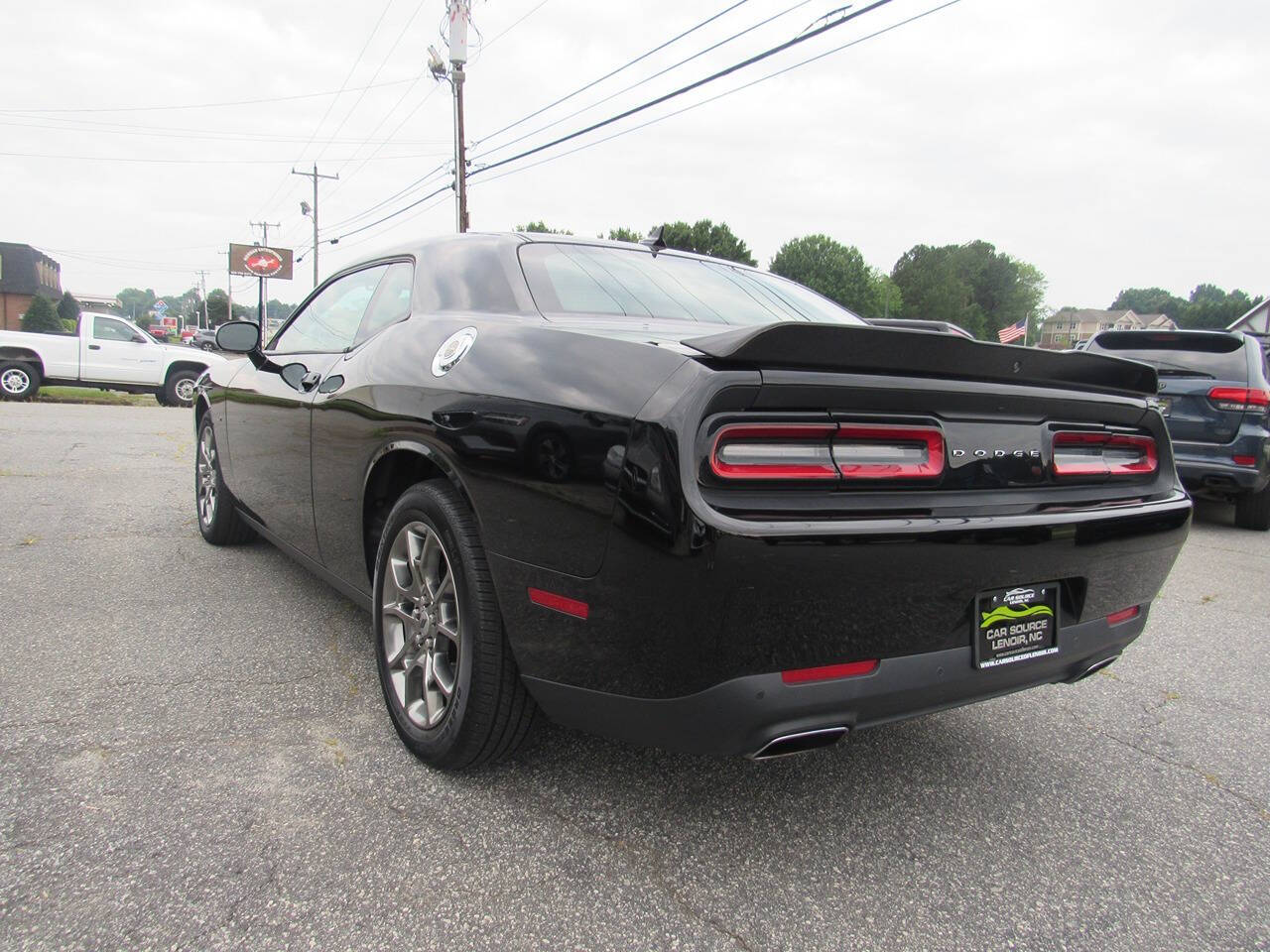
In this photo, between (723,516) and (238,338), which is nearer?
(723,516)

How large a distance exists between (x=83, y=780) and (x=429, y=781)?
865mm

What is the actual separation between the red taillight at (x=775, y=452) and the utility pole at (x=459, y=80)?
22.4m

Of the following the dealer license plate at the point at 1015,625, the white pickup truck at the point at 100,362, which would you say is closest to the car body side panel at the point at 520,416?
the dealer license plate at the point at 1015,625

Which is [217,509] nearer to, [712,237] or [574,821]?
[574,821]

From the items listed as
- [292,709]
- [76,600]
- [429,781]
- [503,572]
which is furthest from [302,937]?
[76,600]

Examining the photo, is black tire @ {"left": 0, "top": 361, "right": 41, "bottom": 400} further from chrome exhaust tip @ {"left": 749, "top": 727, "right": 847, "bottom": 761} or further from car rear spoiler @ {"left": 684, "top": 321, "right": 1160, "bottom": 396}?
chrome exhaust tip @ {"left": 749, "top": 727, "right": 847, "bottom": 761}

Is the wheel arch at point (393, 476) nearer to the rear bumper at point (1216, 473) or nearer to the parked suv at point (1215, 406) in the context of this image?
the parked suv at point (1215, 406)

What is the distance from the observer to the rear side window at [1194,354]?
6.61 m

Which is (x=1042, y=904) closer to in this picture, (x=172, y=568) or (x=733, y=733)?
(x=733, y=733)

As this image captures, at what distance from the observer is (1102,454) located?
226 centimetres

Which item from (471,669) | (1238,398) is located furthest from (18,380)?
(1238,398)

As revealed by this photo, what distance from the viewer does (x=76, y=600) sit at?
3.68m

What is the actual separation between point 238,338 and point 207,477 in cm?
133

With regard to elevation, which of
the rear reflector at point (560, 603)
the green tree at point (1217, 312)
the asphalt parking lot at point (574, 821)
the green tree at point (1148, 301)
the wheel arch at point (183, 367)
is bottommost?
the asphalt parking lot at point (574, 821)
